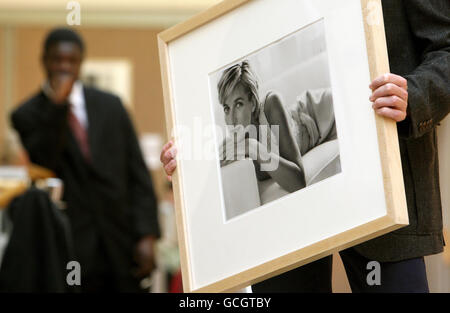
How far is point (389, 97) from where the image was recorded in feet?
3.38

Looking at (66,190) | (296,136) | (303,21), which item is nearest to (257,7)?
(303,21)

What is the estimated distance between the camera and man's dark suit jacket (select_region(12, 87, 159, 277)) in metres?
2.71

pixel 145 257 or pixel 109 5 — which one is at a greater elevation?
pixel 109 5

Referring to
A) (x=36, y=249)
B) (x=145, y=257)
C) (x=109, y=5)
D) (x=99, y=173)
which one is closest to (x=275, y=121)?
(x=36, y=249)

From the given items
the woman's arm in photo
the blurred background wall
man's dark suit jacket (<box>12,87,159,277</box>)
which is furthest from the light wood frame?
the blurred background wall

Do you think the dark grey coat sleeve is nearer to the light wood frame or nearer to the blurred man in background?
the light wood frame

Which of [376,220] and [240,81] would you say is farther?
[240,81]

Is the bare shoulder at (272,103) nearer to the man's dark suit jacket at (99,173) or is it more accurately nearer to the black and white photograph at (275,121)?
the black and white photograph at (275,121)

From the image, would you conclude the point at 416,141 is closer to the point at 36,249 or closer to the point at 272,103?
the point at 272,103

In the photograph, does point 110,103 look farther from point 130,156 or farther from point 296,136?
point 296,136

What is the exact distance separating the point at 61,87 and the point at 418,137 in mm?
1938

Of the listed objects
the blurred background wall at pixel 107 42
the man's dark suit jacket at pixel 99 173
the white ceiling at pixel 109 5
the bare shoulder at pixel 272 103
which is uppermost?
the white ceiling at pixel 109 5

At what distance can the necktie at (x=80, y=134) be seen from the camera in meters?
2.78

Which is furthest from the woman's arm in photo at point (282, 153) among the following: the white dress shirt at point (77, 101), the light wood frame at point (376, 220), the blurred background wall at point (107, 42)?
the blurred background wall at point (107, 42)
